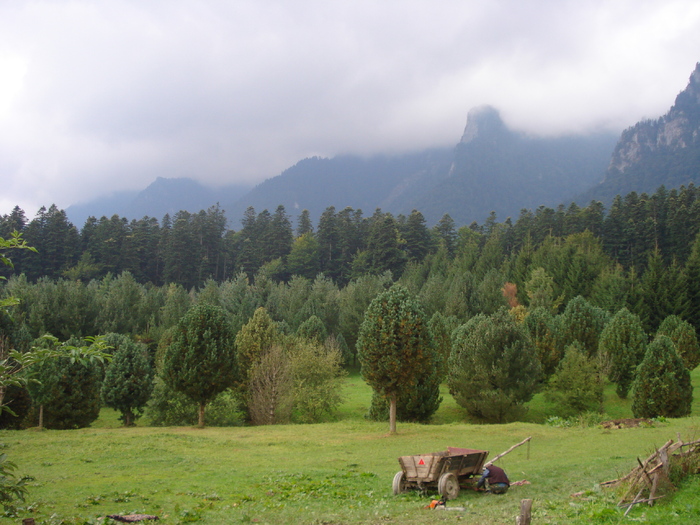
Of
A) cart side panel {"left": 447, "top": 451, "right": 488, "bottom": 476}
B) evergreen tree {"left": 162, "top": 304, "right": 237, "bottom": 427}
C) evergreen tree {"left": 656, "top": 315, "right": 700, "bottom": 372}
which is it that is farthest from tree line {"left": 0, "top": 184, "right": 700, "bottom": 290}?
cart side panel {"left": 447, "top": 451, "right": 488, "bottom": 476}

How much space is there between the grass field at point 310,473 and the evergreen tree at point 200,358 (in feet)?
8.68

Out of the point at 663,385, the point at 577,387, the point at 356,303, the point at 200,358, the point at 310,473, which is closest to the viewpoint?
the point at 310,473

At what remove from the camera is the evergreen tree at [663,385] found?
2964cm

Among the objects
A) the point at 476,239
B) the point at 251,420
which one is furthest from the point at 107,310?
the point at 476,239

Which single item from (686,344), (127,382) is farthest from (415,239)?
(127,382)

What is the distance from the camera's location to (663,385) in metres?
29.6

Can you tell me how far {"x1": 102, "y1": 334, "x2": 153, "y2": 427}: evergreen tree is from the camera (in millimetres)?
34656

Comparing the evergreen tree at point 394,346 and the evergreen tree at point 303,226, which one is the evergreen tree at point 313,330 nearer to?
the evergreen tree at point 394,346

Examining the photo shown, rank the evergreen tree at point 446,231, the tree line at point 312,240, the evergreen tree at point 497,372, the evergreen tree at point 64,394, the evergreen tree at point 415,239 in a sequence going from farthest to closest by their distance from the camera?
the evergreen tree at point 446,231
the evergreen tree at point 415,239
the tree line at point 312,240
the evergreen tree at point 497,372
the evergreen tree at point 64,394

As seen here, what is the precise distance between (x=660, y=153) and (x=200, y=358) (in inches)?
6873

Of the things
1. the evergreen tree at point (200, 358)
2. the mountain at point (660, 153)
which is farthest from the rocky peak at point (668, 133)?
the evergreen tree at point (200, 358)

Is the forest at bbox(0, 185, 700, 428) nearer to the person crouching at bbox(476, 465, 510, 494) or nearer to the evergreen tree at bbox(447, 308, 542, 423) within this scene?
the evergreen tree at bbox(447, 308, 542, 423)

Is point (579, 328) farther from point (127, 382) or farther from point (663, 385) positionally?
point (127, 382)

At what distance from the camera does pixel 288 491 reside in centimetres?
1438
